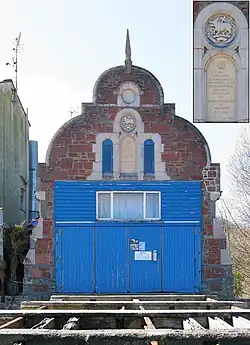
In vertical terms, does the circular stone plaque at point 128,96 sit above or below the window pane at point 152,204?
above

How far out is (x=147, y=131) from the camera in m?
19.8

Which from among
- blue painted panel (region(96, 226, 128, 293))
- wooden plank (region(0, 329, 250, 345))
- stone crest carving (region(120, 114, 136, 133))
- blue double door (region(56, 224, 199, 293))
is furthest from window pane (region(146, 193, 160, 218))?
wooden plank (region(0, 329, 250, 345))

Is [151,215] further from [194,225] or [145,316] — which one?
[145,316]

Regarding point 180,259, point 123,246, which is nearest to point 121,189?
point 123,246

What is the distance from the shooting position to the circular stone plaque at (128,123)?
65.0 ft

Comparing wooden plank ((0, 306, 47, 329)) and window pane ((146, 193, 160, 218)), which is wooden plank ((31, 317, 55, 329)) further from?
window pane ((146, 193, 160, 218))

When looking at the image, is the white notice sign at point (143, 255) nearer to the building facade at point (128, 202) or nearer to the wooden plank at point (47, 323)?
the building facade at point (128, 202)

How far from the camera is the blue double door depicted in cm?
1938

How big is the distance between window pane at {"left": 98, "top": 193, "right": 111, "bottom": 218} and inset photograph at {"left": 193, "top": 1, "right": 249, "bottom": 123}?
4648 mm

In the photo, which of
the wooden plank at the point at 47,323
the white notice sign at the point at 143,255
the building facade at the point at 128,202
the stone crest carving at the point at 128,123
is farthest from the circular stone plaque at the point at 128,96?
the wooden plank at the point at 47,323

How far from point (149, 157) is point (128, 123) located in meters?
1.21

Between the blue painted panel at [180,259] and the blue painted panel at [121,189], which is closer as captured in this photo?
the blue painted panel at [180,259]

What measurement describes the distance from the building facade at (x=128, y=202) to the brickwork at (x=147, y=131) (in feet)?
0.10

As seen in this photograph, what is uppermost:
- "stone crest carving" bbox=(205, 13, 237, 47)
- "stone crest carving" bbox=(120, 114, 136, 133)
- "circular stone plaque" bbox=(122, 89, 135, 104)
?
"stone crest carving" bbox=(205, 13, 237, 47)
